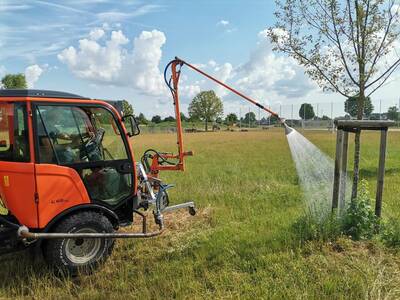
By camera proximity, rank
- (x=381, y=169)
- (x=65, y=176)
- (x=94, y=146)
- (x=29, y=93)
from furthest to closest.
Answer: (x=94, y=146), (x=381, y=169), (x=65, y=176), (x=29, y=93)

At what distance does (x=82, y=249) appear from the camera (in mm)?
5121

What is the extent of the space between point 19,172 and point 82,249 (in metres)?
1.28

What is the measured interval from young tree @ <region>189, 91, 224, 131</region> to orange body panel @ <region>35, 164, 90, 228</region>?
94.9 meters

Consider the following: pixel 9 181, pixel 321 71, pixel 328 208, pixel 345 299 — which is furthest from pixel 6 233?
pixel 321 71

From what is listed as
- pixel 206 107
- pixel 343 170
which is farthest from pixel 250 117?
pixel 343 170

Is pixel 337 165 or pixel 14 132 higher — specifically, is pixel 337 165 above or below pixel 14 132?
below

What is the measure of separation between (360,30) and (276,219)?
4904mm

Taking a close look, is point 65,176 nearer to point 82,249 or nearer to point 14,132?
point 14,132

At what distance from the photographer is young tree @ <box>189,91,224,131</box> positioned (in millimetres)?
100375

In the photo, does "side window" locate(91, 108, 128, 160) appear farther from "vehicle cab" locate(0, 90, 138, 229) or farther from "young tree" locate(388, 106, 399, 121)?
"young tree" locate(388, 106, 399, 121)

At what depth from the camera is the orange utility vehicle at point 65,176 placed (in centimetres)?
462

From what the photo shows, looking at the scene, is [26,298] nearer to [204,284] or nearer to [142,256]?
[142,256]

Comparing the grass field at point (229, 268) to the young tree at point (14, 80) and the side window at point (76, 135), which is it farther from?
the young tree at point (14, 80)

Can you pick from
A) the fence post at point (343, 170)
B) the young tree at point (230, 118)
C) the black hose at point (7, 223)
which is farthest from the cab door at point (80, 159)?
the young tree at point (230, 118)
